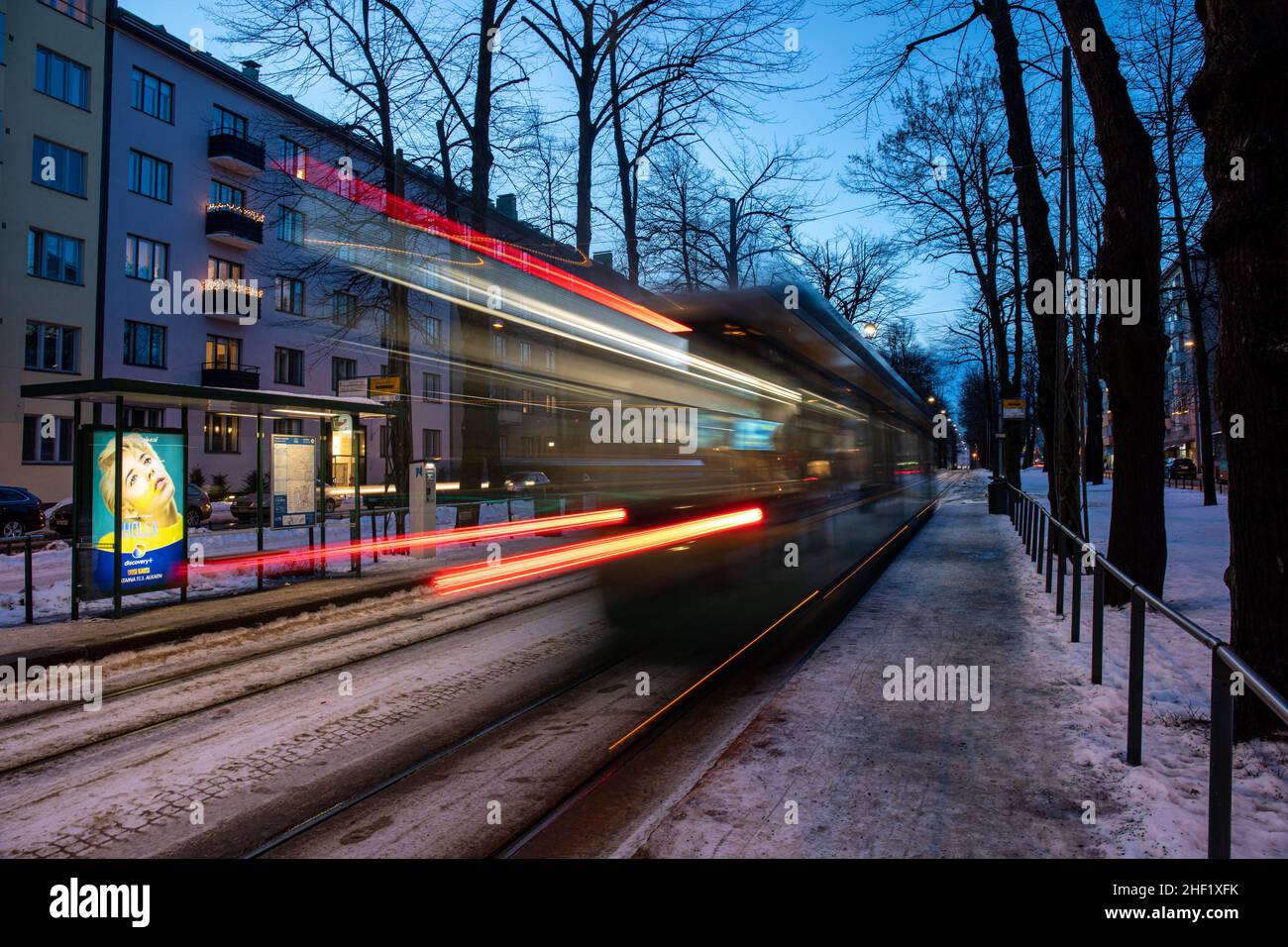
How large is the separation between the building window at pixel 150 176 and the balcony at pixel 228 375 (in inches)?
260

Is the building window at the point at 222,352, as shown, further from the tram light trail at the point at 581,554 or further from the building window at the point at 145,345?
the tram light trail at the point at 581,554

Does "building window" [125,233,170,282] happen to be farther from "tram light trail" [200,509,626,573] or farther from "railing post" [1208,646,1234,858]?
"railing post" [1208,646,1234,858]

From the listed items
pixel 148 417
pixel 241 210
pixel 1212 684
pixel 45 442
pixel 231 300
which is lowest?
pixel 1212 684

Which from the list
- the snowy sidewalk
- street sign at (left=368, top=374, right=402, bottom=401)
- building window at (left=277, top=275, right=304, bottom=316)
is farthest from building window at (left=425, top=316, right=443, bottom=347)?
the snowy sidewalk

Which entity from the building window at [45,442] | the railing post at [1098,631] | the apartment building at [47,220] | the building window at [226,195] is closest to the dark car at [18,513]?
the apartment building at [47,220]

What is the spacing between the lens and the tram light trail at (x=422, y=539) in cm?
1035

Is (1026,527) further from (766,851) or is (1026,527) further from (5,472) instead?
(5,472)

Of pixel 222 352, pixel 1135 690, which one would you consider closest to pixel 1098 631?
pixel 1135 690

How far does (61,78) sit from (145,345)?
9.32m

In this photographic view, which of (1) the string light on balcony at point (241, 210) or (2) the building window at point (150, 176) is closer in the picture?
(2) the building window at point (150, 176)

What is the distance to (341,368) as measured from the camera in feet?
129

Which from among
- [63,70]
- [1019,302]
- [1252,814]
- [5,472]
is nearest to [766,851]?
[1252,814]

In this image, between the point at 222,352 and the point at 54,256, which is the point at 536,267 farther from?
the point at 222,352
